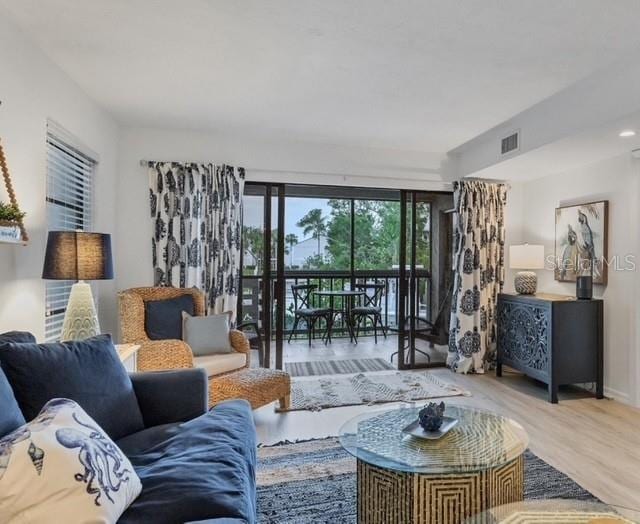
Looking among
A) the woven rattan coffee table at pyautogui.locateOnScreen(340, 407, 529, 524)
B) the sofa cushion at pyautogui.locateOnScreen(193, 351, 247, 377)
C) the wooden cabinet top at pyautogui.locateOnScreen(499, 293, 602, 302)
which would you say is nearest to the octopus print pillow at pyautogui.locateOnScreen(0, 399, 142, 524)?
the woven rattan coffee table at pyautogui.locateOnScreen(340, 407, 529, 524)

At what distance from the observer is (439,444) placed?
1.70 metres

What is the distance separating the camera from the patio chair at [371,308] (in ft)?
20.5

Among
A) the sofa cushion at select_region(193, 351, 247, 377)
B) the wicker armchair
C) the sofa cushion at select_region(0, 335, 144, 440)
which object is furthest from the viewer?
the sofa cushion at select_region(193, 351, 247, 377)

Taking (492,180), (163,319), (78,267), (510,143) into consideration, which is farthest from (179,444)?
(492,180)

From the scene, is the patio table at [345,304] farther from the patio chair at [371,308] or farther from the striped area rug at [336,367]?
the striped area rug at [336,367]

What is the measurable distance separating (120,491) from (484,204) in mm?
4293

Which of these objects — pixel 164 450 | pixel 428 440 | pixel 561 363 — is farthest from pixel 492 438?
pixel 561 363

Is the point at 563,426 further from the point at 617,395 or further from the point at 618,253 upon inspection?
the point at 618,253

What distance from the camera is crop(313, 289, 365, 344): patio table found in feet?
20.0

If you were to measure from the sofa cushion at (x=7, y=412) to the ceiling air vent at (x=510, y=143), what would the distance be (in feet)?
12.4

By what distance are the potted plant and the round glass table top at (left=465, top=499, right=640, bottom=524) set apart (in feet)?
7.33

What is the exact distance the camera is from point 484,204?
446 centimetres

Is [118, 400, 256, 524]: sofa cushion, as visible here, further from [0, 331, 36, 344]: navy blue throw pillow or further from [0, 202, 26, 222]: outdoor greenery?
[0, 202, 26, 222]: outdoor greenery

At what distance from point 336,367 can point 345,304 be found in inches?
81.4
